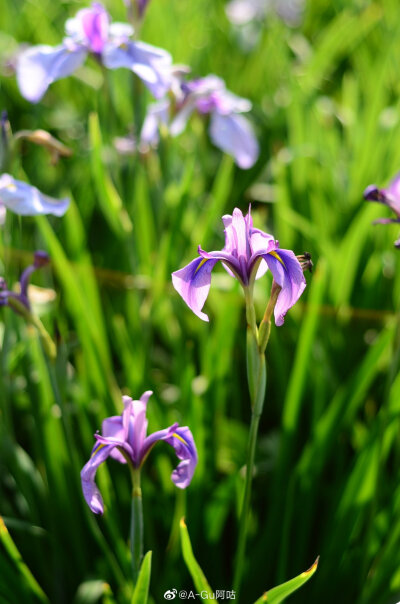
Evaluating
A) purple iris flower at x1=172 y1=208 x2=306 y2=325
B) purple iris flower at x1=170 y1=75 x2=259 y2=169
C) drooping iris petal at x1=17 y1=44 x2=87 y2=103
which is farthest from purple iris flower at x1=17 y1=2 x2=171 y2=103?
purple iris flower at x1=172 y1=208 x2=306 y2=325

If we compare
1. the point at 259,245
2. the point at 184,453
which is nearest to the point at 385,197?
the point at 259,245

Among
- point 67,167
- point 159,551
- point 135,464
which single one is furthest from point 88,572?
point 67,167

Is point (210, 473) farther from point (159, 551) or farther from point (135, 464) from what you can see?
point (135, 464)

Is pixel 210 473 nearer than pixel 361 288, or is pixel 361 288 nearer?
pixel 210 473

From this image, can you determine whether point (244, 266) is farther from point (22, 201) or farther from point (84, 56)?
point (84, 56)

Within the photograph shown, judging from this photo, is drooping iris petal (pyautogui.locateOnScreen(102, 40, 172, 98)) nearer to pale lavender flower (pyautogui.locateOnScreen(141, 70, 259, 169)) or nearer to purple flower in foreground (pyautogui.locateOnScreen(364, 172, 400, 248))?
pale lavender flower (pyautogui.locateOnScreen(141, 70, 259, 169))
